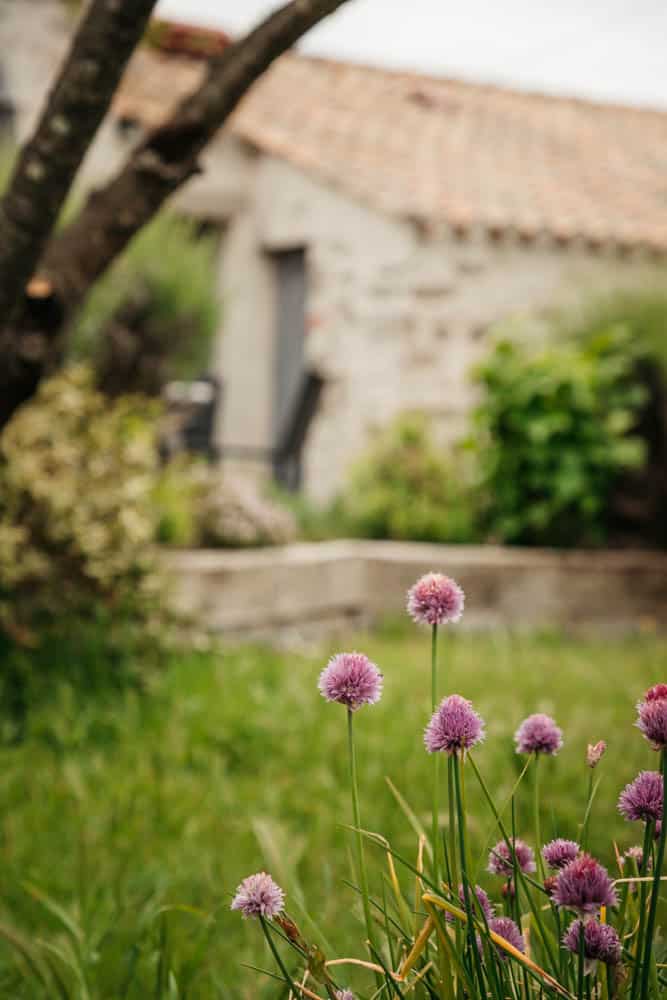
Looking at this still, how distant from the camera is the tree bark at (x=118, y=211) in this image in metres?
1.83

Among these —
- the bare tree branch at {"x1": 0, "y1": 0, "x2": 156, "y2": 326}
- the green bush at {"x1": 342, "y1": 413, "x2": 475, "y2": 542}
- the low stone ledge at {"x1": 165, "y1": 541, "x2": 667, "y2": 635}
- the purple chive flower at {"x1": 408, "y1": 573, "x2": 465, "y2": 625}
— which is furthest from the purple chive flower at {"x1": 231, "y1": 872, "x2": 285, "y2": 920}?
the green bush at {"x1": 342, "y1": 413, "x2": 475, "y2": 542}

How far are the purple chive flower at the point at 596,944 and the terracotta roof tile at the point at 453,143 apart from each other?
22.3 feet

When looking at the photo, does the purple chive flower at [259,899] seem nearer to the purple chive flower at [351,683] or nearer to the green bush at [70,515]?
the purple chive flower at [351,683]

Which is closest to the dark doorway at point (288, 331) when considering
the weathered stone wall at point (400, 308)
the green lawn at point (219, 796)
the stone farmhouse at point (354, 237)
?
the stone farmhouse at point (354, 237)

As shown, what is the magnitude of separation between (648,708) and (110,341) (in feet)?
15.5

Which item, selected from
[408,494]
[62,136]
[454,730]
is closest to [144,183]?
[62,136]

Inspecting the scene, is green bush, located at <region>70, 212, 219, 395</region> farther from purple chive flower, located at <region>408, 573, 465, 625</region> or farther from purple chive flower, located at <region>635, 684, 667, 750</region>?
purple chive flower, located at <region>635, 684, 667, 750</region>

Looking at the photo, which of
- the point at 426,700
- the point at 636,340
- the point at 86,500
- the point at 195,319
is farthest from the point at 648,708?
the point at 636,340

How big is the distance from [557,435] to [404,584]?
4.11ft

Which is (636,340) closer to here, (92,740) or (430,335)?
(430,335)

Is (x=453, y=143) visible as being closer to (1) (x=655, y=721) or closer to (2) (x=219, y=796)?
(2) (x=219, y=796)

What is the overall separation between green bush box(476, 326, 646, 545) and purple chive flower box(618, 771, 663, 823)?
490 centimetres

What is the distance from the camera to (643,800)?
872 millimetres

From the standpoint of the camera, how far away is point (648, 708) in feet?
2.70
